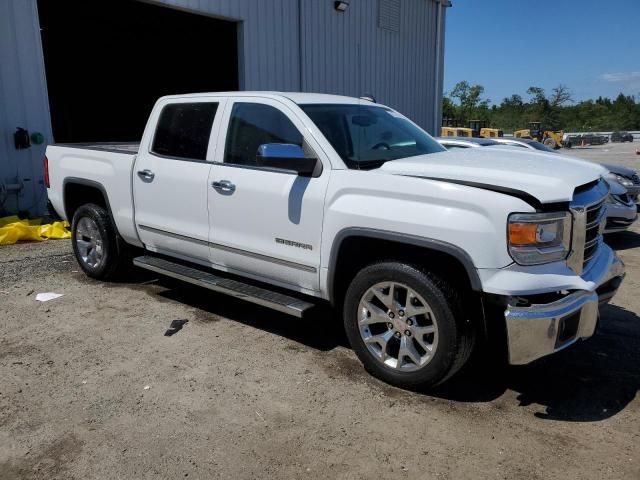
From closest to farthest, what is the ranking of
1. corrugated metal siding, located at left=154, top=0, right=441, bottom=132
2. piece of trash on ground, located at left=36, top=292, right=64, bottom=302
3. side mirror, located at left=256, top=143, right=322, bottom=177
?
side mirror, located at left=256, top=143, right=322, bottom=177
piece of trash on ground, located at left=36, top=292, right=64, bottom=302
corrugated metal siding, located at left=154, top=0, right=441, bottom=132

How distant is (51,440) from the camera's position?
3107 mm

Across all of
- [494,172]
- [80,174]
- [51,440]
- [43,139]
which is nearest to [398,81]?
[43,139]

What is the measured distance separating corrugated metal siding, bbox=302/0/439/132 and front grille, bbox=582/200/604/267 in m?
10.6

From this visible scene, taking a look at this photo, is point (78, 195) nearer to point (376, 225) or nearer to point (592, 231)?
point (376, 225)

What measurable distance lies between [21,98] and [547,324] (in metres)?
8.63

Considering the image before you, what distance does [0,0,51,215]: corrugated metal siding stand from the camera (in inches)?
334

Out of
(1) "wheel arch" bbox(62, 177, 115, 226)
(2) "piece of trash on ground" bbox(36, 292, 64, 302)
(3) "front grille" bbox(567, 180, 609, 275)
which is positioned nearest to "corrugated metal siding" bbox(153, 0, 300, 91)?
(1) "wheel arch" bbox(62, 177, 115, 226)

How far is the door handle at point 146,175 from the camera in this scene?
504 centimetres

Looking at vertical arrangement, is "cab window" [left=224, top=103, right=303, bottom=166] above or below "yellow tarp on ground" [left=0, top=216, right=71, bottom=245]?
above

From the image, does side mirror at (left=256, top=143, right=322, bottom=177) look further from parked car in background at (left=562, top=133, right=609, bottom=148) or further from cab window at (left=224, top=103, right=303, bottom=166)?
parked car in background at (left=562, top=133, right=609, bottom=148)

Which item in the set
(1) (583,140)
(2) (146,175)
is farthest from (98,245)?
(1) (583,140)

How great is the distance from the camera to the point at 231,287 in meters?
4.41

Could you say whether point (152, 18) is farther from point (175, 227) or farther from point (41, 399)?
point (41, 399)

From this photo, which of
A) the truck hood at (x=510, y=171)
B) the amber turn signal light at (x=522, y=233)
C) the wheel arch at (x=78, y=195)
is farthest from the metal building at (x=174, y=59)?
the amber turn signal light at (x=522, y=233)
